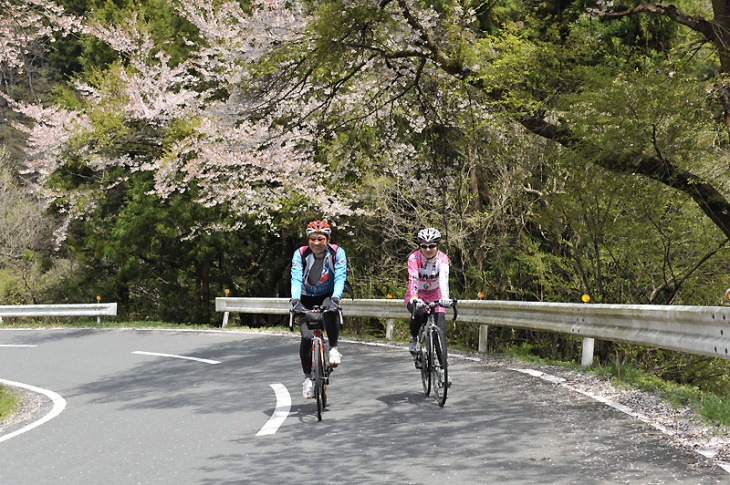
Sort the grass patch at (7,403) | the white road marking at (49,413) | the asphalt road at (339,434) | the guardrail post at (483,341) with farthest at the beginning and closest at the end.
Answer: the guardrail post at (483,341)
the grass patch at (7,403)
the white road marking at (49,413)
the asphalt road at (339,434)

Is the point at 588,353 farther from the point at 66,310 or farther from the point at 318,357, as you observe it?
the point at 66,310

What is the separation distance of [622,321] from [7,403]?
7570 millimetres

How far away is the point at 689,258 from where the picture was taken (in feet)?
48.5

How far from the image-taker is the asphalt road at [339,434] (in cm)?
593

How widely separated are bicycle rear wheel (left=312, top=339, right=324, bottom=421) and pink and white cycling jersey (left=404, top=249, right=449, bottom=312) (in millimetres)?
1210

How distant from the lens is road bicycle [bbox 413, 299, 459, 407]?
8.62 meters

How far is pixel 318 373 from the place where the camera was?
27.2ft

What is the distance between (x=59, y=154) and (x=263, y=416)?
67.8 feet

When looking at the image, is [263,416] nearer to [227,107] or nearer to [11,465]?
[11,465]

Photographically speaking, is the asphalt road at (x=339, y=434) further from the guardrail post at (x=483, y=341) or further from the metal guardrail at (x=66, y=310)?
the metal guardrail at (x=66, y=310)

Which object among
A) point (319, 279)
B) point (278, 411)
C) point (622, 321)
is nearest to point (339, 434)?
point (278, 411)

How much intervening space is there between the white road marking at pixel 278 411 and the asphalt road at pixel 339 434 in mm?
45

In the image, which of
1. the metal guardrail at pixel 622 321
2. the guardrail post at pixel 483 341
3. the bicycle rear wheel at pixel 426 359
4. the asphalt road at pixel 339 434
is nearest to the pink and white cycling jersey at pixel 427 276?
the bicycle rear wheel at pixel 426 359

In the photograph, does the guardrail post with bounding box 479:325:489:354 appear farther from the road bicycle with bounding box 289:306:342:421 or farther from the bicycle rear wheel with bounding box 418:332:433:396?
the road bicycle with bounding box 289:306:342:421
